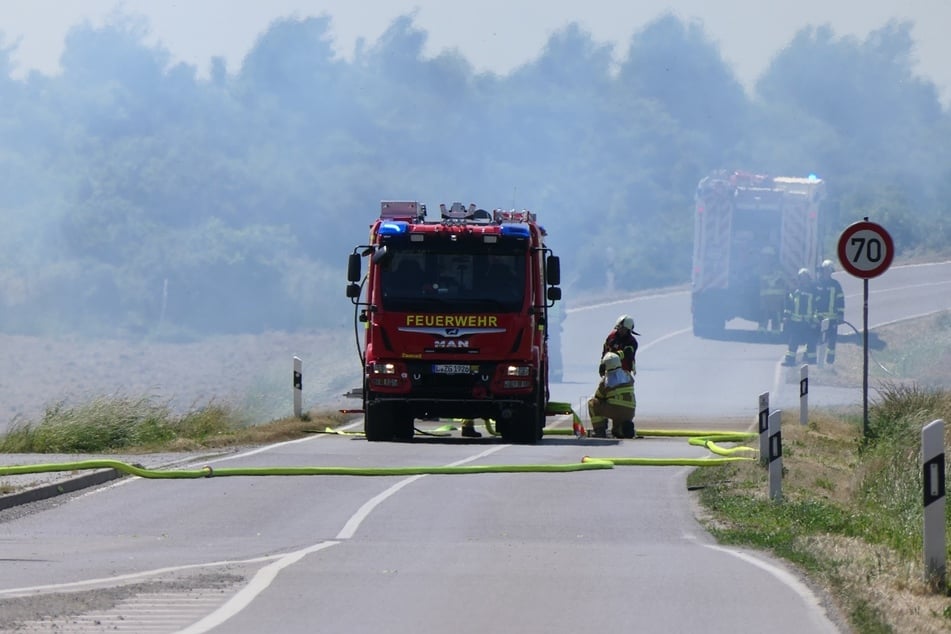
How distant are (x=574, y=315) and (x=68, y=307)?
24.6 m

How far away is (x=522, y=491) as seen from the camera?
16.9 m

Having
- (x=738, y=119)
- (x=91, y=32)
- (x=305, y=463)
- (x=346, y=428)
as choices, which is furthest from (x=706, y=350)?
(x=91, y=32)

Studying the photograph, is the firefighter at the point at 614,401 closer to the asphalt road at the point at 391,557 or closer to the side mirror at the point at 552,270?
the side mirror at the point at 552,270

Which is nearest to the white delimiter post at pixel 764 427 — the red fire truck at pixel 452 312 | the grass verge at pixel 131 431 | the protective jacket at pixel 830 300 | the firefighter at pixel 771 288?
the red fire truck at pixel 452 312

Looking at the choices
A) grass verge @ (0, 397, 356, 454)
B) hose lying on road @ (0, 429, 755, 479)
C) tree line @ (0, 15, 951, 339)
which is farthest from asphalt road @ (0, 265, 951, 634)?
tree line @ (0, 15, 951, 339)

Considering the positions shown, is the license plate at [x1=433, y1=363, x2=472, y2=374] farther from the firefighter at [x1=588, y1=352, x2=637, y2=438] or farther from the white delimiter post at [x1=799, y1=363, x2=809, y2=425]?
the white delimiter post at [x1=799, y1=363, x2=809, y2=425]

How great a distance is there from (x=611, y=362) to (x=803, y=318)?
1664 centimetres

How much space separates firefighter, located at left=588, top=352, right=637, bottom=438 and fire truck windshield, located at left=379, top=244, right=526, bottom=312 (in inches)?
72.6

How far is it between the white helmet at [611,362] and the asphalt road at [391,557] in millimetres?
2121

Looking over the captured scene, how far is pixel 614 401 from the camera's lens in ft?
80.6

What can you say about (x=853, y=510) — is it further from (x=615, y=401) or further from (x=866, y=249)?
(x=615, y=401)

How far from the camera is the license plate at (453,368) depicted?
75.7 feet

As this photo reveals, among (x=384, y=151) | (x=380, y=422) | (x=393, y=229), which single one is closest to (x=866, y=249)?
(x=393, y=229)

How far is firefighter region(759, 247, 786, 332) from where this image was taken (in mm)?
40906
